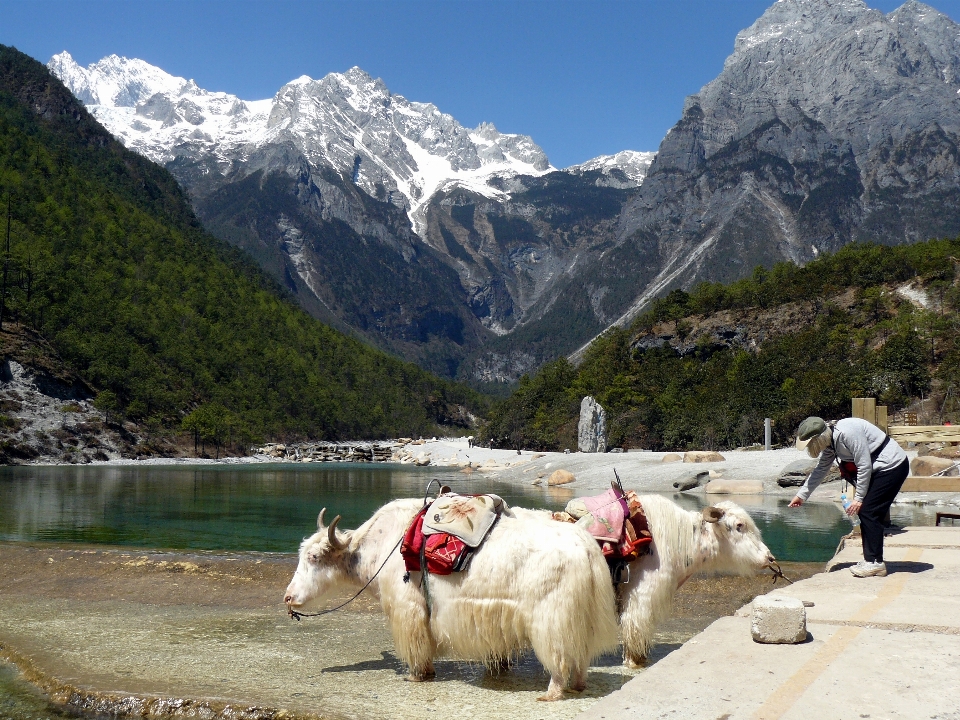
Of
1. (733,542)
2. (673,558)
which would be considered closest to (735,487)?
(733,542)

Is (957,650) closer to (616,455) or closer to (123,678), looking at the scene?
(123,678)

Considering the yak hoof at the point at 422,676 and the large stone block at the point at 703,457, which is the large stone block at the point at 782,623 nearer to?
the yak hoof at the point at 422,676

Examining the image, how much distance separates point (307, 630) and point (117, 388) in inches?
3535

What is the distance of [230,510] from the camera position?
103 ft

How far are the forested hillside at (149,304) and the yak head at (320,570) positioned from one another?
83.2 m

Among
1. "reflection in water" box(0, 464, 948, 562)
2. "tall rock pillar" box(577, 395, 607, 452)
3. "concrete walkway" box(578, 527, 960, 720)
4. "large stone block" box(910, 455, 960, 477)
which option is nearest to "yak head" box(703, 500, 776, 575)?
"concrete walkway" box(578, 527, 960, 720)

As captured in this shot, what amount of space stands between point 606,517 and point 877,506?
331cm

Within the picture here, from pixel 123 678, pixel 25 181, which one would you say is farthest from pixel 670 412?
pixel 25 181

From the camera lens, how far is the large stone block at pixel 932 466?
2291cm

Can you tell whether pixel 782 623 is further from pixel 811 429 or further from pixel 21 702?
pixel 21 702

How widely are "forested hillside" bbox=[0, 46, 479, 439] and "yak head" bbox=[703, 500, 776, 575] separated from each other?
84946 mm

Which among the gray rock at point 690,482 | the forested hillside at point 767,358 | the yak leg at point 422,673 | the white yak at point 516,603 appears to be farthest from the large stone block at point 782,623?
the forested hillside at point 767,358

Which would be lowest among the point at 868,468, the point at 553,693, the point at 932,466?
the point at 553,693

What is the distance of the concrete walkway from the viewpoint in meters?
4.69
